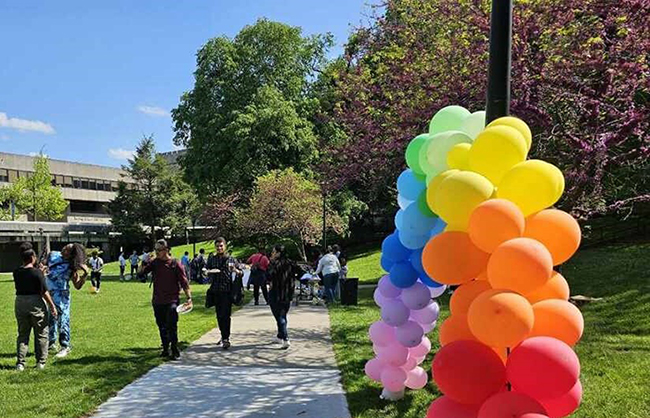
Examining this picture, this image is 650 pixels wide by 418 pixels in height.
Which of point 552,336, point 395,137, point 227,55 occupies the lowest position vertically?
point 552,336

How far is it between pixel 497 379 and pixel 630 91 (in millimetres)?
5578

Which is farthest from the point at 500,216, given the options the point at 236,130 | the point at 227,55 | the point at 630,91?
the point at 227,55

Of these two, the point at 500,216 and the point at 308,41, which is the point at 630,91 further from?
the point at 308,41

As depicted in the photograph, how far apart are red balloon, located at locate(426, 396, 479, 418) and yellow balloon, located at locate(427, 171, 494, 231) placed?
116 cm

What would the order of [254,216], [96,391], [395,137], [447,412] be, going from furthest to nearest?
[254,216]
[395,137]
[96,391]
[447,412]

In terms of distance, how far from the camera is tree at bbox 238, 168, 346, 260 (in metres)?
29.3

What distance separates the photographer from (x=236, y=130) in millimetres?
31906

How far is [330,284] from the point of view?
54.5 ft

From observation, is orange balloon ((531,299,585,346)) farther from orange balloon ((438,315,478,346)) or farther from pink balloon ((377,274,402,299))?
pink balloon ((377,274,402,299))

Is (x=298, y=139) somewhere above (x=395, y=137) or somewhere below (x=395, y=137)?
above

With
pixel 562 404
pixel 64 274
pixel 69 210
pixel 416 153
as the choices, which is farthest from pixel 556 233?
pixel 69 210

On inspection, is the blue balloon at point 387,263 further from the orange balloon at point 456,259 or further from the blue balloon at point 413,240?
the orange balloon at point 456,259

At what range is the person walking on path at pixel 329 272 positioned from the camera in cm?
1598

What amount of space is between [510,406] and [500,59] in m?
2.44
